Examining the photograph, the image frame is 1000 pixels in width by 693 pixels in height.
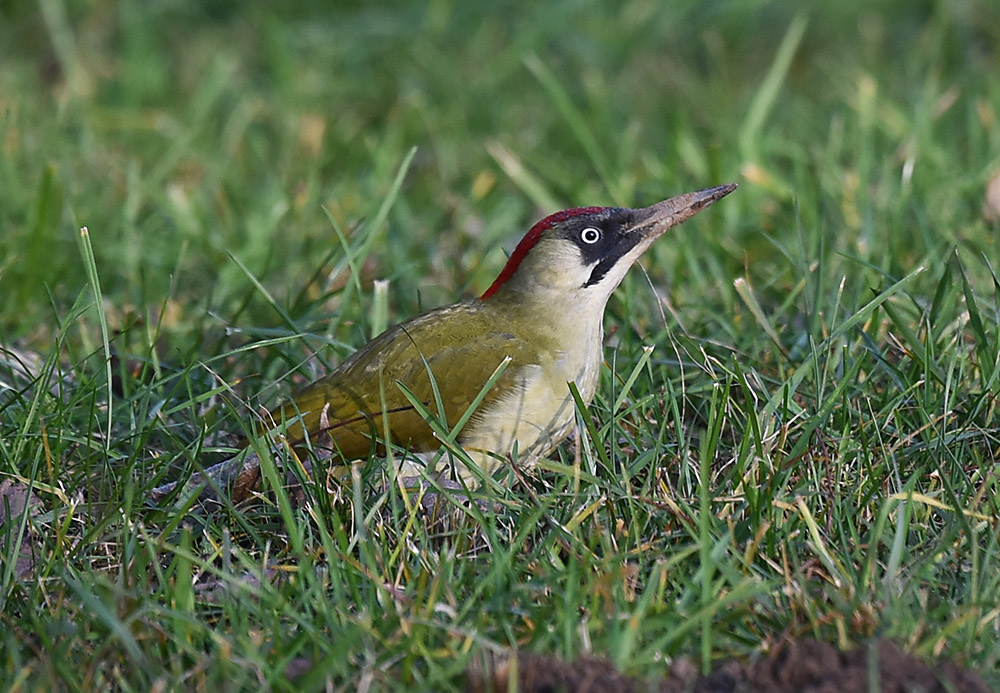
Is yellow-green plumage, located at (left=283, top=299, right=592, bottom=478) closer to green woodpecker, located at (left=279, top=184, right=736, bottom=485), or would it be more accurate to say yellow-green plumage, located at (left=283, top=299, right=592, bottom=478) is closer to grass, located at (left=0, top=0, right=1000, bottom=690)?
green woodpecker, located at (left=279, top=184, right=736, bottom=485)

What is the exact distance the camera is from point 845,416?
3025 mm

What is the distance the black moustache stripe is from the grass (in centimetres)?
27

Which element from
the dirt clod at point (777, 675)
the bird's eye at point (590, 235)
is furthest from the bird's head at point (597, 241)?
the dirt clod at point (777, 675)

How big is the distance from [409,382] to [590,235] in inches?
22.6

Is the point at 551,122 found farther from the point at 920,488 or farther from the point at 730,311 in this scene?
the point at 920,488

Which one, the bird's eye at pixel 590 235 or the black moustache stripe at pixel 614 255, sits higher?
the bird's eye at pixel 590 235

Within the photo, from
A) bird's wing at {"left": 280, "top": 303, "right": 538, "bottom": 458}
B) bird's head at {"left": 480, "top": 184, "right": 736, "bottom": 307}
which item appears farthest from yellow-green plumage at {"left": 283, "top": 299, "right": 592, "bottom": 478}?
bird's head at {"left": 480, "top": 184, "right": 736, "bottom": 307}

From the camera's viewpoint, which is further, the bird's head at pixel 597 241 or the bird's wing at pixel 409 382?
the bird's head at pixel 597 241

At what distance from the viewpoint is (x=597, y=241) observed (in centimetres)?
330

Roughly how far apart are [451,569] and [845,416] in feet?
3.32

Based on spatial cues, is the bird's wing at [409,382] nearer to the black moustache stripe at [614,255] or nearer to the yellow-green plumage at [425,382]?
the yellow-green plumage at [425,382]

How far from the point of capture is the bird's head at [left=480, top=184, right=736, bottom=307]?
330 cm

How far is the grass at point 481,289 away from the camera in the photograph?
7.99ft

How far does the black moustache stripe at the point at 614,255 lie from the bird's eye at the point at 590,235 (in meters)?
0.05
